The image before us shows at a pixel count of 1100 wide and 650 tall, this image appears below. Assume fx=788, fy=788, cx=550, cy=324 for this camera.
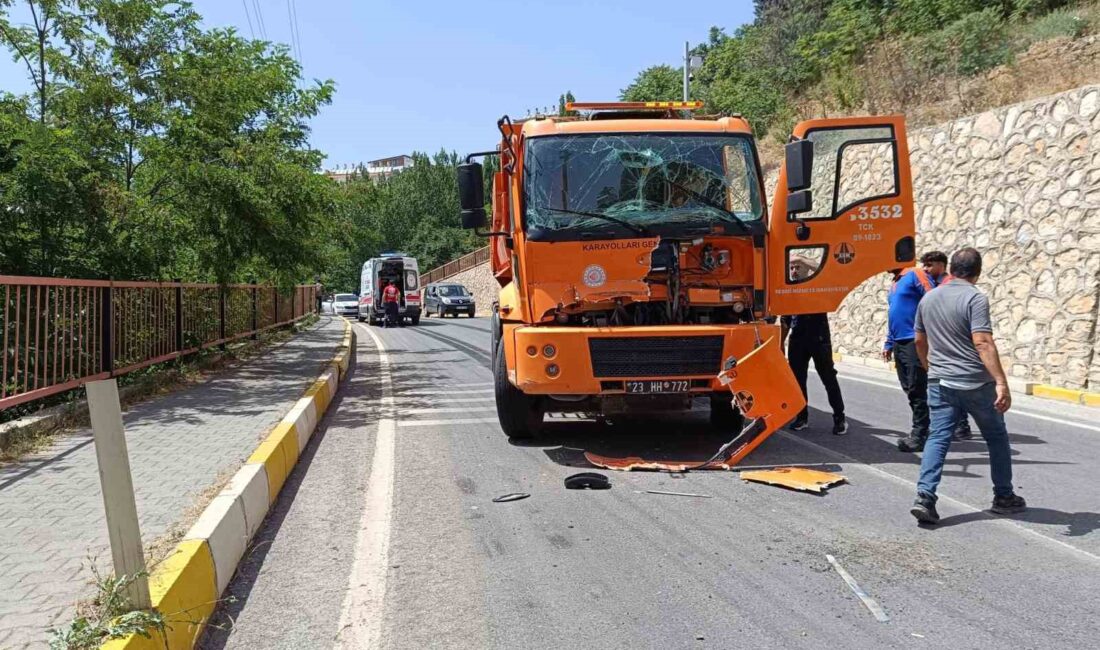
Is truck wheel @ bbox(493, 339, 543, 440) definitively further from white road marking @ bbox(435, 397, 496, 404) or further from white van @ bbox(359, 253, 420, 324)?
white van @ bbox(359, 253, 420, 324)

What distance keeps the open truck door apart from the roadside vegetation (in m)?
12.2

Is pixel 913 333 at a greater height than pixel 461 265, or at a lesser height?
lesser

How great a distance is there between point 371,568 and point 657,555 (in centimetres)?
158

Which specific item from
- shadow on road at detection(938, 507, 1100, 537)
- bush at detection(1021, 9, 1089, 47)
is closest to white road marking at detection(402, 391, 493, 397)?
shadow on road at detection(938, 507, 1100, 537)

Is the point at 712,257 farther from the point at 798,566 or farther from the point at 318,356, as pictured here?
the point at 318,356

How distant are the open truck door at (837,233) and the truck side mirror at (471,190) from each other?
259 centimetres

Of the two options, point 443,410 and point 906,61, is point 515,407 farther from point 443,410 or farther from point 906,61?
point 906,61

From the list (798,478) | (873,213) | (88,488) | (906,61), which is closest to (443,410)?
(88,488)

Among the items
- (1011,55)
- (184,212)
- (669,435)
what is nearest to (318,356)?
(184,212)

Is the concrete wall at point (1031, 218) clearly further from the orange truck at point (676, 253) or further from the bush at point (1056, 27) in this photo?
the bush at point (1056, 27)

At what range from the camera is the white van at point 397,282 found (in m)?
34.7

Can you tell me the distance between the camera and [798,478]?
5.95 metres

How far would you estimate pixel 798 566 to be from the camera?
13.8 feet

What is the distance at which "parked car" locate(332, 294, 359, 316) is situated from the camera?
53062 millimetres
